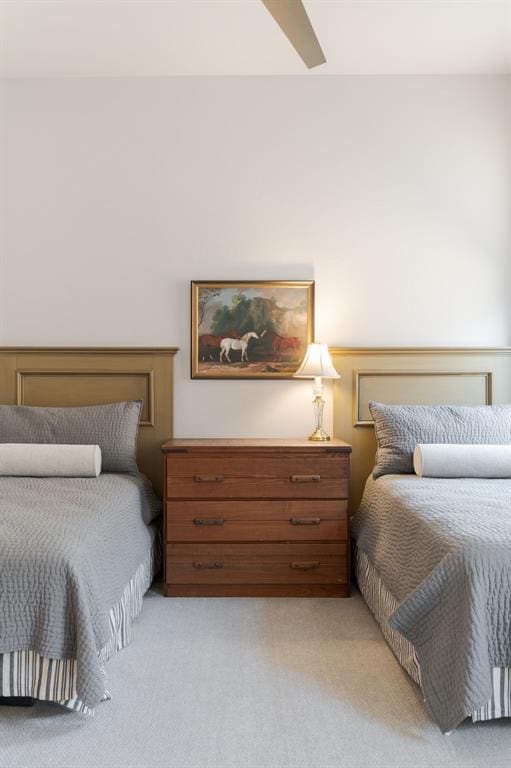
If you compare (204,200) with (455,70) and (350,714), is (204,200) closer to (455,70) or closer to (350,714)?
(455,70)

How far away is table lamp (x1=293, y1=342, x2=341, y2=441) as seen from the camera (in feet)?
11.0

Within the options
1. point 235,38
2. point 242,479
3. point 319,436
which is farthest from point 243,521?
point 235,38

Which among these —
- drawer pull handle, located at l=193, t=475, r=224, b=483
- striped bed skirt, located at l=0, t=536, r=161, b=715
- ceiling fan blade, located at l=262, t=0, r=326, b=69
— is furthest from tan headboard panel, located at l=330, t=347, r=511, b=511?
striped bed skirt, located at l=0, t=536, r=161, b=715

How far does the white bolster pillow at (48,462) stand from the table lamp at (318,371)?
3.82ft

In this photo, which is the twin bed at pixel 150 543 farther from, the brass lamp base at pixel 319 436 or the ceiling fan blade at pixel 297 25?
the ceiling fan blade at pixel 297 25

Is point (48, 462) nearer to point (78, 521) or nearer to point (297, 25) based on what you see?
point (78, 521)

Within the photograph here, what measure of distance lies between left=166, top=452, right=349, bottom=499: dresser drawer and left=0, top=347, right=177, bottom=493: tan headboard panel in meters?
0.47

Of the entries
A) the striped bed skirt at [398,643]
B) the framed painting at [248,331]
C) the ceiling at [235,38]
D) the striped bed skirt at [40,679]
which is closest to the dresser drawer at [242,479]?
the striped bed skirt at [398,643]

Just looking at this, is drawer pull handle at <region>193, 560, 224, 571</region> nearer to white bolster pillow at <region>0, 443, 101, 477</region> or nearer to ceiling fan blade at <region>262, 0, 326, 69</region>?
white bolster pillow at <region>0, 443, 101, 477</region>

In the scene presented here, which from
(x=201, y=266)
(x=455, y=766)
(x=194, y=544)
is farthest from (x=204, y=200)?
(x=455, y=766)

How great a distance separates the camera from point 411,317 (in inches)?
144

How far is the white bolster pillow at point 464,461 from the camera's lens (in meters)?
2.98

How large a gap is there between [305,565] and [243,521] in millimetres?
374

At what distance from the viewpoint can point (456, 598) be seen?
1912mm
